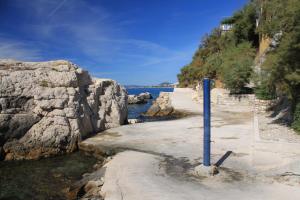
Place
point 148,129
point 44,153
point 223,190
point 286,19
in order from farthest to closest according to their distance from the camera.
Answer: point 148,129 → point 44,153 → point 286,19 → point 223,190

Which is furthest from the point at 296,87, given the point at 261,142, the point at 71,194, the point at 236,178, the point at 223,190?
the point at 71,194

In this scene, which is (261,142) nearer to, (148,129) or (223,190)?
(223,190)

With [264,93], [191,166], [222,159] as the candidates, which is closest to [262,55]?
[264,93]

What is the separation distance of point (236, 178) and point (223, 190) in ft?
3.40

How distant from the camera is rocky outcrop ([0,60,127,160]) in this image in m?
13.1

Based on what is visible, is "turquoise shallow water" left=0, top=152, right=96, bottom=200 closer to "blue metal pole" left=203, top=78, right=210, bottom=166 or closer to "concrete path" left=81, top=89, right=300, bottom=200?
"concrete path" left=81, top=89, right=300, bottom=200

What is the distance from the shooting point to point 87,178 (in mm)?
9508


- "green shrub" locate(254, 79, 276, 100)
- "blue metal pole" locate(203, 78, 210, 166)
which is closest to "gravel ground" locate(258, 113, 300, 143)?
"blue metal pole" locate(203, 78, 210, 166)

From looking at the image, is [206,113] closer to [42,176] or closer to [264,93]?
[42,176]

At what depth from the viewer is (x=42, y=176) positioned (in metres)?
10.3

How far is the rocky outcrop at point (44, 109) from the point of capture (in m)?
13.1

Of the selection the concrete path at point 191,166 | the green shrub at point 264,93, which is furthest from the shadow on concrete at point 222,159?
the green shrub at point 264,93

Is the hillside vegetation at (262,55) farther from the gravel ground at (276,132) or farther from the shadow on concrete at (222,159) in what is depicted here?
the shadow on concrete at (222,159)

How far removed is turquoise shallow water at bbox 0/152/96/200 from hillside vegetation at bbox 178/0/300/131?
8485 mm
